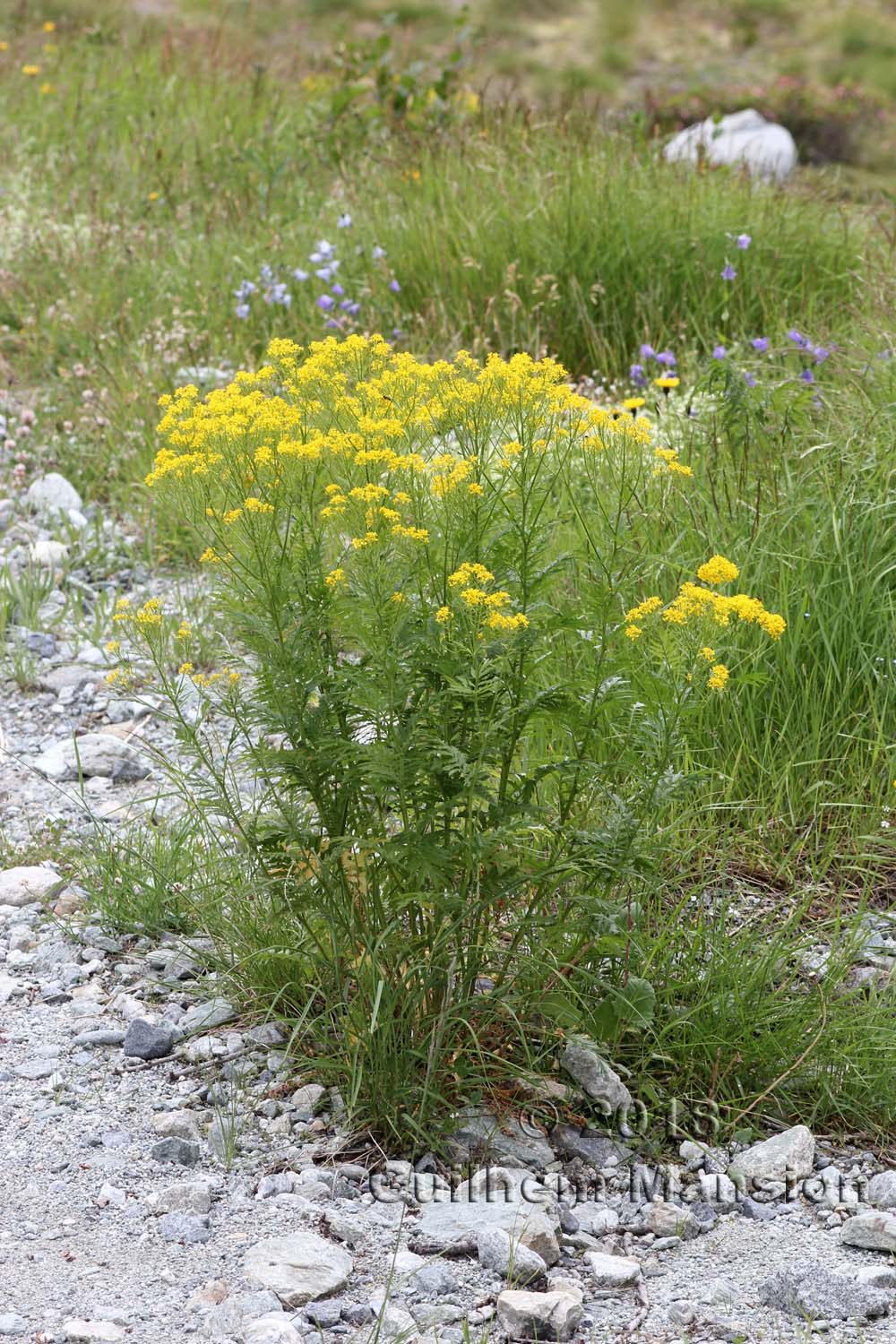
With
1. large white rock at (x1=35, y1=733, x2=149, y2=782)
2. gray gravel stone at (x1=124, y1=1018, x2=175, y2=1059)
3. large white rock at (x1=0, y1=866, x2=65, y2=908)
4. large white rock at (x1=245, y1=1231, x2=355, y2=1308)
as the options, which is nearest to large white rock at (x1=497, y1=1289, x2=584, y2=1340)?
large white rock at (x1=245, y1=1231, x2=355, y2=1308)

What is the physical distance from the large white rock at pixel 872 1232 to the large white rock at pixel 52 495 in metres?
3.75

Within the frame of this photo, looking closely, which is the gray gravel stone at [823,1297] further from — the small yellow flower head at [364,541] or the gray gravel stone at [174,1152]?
the small yellow flower head at [364,541]

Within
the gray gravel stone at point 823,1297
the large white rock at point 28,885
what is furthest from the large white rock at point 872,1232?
the large white rock at point 28,885

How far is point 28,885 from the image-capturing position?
332 cm

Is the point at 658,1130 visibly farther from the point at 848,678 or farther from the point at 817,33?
the point at 817,33

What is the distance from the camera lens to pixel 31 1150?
2518 millimetres

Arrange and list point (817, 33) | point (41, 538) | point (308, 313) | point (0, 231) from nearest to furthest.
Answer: point (41, 538), point (308, 313), point (0, 231), point (817, 33)

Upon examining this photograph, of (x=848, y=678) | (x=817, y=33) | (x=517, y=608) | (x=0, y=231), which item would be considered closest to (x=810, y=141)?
(x=817, y=33)

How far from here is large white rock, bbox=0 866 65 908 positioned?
3289 millimetres

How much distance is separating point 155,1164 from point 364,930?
0.53 meters

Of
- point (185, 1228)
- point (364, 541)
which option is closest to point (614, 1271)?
point (185, 1228)

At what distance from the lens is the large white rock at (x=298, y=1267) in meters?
2.17

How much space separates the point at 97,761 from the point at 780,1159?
2.11 m

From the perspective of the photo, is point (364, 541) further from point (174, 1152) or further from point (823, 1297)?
point (823, 1297)
